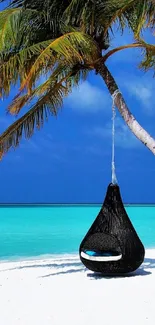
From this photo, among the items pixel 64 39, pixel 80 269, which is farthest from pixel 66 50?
pixel 80 269

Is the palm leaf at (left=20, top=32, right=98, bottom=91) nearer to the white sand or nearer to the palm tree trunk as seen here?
the palm tree trunk

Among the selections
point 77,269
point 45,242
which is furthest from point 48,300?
point 45,242

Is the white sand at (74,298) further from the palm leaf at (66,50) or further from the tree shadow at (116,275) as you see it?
the palm leaf at (66,50)

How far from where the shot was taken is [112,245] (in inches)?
295

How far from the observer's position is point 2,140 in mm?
8250

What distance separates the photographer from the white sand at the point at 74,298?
5.43m

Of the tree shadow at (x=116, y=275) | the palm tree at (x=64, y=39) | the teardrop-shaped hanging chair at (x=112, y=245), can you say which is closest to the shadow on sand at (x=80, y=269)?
the tree shadow at (x=116, y=275)

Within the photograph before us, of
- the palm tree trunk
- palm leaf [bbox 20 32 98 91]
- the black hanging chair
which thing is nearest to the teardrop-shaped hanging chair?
the black hanging chair

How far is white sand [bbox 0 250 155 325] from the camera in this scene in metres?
5.43

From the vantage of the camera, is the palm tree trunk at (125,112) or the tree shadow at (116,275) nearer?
the palm tree trunk at (125,112)

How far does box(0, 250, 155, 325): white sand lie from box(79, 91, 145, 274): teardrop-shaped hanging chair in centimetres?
19

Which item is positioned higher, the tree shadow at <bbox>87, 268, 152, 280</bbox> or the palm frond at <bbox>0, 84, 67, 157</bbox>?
the palm frond at <bbox>0, 84, 67, 157</bbox>

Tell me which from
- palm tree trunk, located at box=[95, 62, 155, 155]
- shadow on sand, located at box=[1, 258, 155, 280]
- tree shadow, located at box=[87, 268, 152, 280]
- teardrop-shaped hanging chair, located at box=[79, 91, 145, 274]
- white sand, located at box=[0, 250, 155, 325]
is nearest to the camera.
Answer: white sand, located at box=[0, 250, 155, 325]

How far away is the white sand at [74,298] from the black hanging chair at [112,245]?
0.19m
